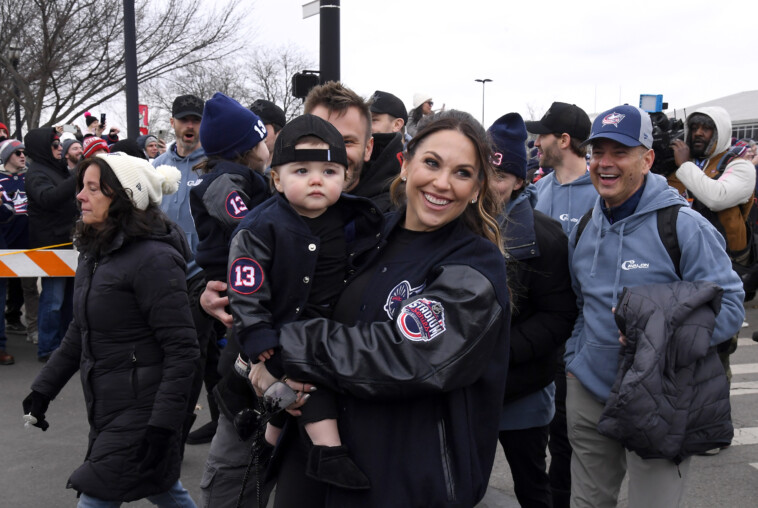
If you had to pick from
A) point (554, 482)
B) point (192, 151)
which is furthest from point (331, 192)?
point (192, 151)

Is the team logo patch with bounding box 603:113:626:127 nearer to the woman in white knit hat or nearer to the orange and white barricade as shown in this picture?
the woman in white knit hat

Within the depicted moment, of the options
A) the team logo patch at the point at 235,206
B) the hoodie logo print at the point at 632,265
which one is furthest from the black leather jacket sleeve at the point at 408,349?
the hoodie logo print at the point at 632,265

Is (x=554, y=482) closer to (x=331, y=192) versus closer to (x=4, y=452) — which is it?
(x=331, y=192)

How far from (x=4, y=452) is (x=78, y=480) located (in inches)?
101

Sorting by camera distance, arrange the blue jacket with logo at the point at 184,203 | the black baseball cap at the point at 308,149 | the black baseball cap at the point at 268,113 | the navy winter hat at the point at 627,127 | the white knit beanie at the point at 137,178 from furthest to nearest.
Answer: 1. the black baseball cap at the point at 268,113
2. the blue jacket with logo at the point at 184,203
3. the white knit beanie at the point at 137,178
4. the navy winter hat at the point at 627,127
5. the black baseball cap at the point at 308,149

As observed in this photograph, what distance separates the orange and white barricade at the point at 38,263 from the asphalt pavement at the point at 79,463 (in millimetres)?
1254

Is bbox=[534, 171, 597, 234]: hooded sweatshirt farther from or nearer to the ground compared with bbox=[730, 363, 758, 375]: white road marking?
farther from the ground

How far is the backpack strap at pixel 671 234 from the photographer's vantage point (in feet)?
9.35

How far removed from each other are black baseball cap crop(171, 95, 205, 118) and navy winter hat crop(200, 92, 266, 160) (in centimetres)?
255

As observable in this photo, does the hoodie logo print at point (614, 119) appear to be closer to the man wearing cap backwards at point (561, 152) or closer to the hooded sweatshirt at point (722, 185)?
the man wearing cap backwards at point (561, 152)

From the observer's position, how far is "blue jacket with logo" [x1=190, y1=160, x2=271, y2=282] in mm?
2791

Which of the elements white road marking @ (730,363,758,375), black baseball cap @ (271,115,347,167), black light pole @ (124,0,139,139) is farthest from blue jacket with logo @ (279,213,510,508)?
black light pole @ (124,0,139,139)

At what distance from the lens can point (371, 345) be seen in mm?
Answer: 1908

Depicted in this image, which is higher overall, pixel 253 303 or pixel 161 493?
pixel 253 303
